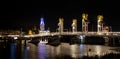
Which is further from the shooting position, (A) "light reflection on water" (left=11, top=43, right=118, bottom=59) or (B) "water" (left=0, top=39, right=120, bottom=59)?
(A) "light reflection on water" (left=11, top=43, right=118, bottom=59)

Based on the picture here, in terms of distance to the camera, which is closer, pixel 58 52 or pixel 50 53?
pixel 50 53

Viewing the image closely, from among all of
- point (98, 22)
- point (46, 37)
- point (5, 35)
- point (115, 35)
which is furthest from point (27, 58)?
point (5, 35)

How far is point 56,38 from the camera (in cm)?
13900

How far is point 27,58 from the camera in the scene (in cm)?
5903

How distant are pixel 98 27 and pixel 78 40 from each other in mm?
13255

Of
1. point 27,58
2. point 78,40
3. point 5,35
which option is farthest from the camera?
point 5,35

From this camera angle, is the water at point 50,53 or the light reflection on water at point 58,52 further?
the light reflection on water at point 58,52

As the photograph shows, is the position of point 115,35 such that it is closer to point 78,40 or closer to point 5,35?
point 78,40

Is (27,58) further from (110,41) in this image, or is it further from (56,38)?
(110,41)

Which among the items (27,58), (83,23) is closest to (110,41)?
(83,23)

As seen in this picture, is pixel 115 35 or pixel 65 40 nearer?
pixel 115 35

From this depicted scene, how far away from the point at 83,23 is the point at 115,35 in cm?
5259

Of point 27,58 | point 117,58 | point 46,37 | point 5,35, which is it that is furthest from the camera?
point 5,35

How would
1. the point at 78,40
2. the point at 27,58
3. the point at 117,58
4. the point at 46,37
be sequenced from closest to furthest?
the point at 117,58 < the point at 27,58 < the point at 46,37 < the point at 78,40
